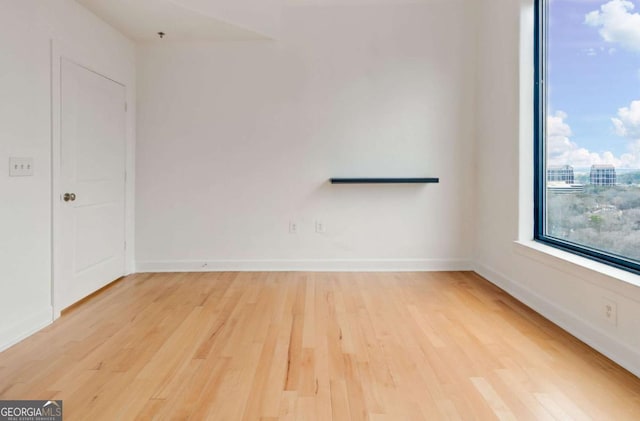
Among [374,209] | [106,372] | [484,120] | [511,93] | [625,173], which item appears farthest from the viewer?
[374,209]

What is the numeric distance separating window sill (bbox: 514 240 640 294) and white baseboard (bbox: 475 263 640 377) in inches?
11.1

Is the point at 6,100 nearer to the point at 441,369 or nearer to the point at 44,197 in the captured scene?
the point at 44,197

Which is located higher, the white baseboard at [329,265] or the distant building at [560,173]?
the distant building at [560,173]

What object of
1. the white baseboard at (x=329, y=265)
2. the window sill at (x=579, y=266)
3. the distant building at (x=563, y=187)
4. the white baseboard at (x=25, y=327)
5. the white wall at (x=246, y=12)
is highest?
the white wall at (x=246, y=12)

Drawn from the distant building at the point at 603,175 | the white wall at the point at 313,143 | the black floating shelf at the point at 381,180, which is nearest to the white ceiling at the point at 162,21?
the white wall at the point at 313,143

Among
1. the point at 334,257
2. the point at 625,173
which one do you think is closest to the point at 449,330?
the point at 625,173

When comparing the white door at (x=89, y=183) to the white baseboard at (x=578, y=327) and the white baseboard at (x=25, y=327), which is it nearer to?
the white baseboard at (x=25, y=327)

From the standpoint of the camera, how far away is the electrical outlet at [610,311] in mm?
2330

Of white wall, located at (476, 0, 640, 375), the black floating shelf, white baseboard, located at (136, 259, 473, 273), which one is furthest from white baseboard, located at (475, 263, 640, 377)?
the black floating shelf

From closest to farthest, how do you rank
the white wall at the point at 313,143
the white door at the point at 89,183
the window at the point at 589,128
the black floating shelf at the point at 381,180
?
1. the window at the point at 589,128
2. the white door at the point at 89,183
3. the black floating shelf at the point at 381,180
4. the white wall at the point at 313,143

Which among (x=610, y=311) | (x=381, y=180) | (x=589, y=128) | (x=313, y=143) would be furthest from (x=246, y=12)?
(x=610, y=311)

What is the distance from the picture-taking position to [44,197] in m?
2.94

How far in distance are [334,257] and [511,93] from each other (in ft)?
7.70

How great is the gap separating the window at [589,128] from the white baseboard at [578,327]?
1.39 ft
